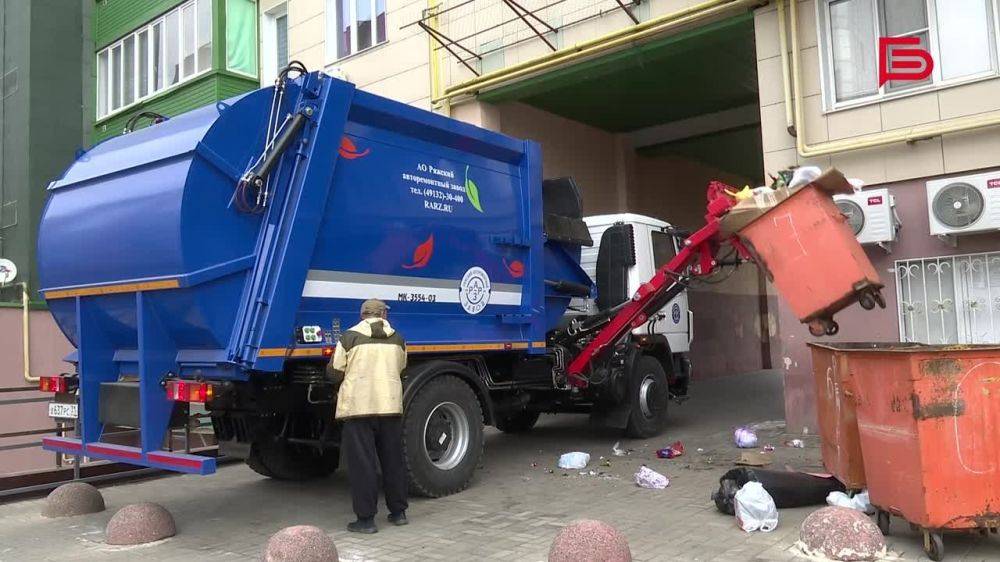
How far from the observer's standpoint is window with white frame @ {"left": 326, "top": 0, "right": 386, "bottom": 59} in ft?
43.4

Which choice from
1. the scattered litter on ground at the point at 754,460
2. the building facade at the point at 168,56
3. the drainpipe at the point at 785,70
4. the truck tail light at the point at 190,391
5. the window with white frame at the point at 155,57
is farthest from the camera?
the window with white frame at the point at 155,57

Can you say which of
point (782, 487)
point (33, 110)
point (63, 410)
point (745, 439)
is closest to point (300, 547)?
point (63, 410)

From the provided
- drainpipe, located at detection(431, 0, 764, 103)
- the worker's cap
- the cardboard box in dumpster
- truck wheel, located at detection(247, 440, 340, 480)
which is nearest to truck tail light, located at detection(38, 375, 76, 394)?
truck wheel, located at detection(247, 440, 340, 480)

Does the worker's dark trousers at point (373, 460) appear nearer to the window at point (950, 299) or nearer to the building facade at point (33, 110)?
the window at point (950, 299)

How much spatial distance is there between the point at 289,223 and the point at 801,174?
3639mm

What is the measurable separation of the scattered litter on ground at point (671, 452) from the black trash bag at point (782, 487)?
231cm

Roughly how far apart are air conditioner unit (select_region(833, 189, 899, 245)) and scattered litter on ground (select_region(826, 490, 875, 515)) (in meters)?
3.44

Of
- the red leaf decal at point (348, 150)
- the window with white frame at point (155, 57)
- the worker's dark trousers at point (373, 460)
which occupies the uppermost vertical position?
the window with white frame at point (155, 57)

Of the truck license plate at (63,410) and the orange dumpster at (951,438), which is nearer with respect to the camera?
the orange dumpster at (951,438)

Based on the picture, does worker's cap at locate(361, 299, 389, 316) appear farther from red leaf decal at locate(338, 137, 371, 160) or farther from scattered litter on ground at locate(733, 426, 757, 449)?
scattered litter on ground at locate(733, 426, 757, 449)

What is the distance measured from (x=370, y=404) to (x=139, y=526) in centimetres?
181

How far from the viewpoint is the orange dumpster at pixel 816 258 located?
17.1 ft

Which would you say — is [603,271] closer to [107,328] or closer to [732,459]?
[732,459]

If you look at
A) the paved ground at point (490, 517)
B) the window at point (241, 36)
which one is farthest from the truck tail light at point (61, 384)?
the window at point (241, 36)
